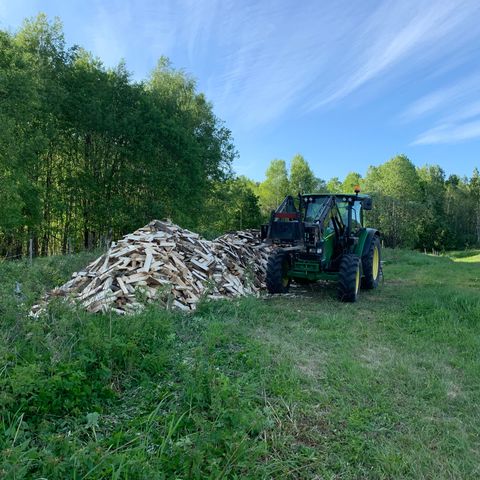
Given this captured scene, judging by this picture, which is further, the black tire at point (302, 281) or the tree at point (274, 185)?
the tree at point (274, 185)

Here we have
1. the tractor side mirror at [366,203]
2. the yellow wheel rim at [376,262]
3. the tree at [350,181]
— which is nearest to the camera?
the tractor side mirror at [366,203]

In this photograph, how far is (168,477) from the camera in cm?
229

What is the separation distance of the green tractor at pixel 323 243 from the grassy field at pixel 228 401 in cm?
230

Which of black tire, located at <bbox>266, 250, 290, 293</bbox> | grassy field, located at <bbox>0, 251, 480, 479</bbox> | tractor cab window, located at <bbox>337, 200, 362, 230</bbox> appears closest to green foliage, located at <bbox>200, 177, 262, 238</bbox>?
tractor cab window, located at <bbox>337, 200, 362, 230</bbox>

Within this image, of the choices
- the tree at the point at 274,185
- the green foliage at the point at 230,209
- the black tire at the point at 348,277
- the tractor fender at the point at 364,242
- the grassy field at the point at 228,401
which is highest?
the tree at the point at 274,185

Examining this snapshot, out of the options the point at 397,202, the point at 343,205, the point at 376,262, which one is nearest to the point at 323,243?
the point at 343,205

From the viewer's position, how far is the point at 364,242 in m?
8.85

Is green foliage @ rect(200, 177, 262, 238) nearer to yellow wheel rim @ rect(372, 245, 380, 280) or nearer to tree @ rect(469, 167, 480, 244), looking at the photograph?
yellow wheel rim @ rect(372, 245, 380, 280)

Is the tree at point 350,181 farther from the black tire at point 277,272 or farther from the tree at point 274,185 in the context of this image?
the black tire at point 277,272

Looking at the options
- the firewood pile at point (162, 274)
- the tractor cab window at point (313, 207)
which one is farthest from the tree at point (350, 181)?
the firewood pile at point (162, 274)

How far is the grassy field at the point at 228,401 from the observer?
8.04 feet

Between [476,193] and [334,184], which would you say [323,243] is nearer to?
[334,184]

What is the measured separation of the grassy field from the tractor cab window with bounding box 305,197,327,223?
3.38m

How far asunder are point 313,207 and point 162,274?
12.3 ft
